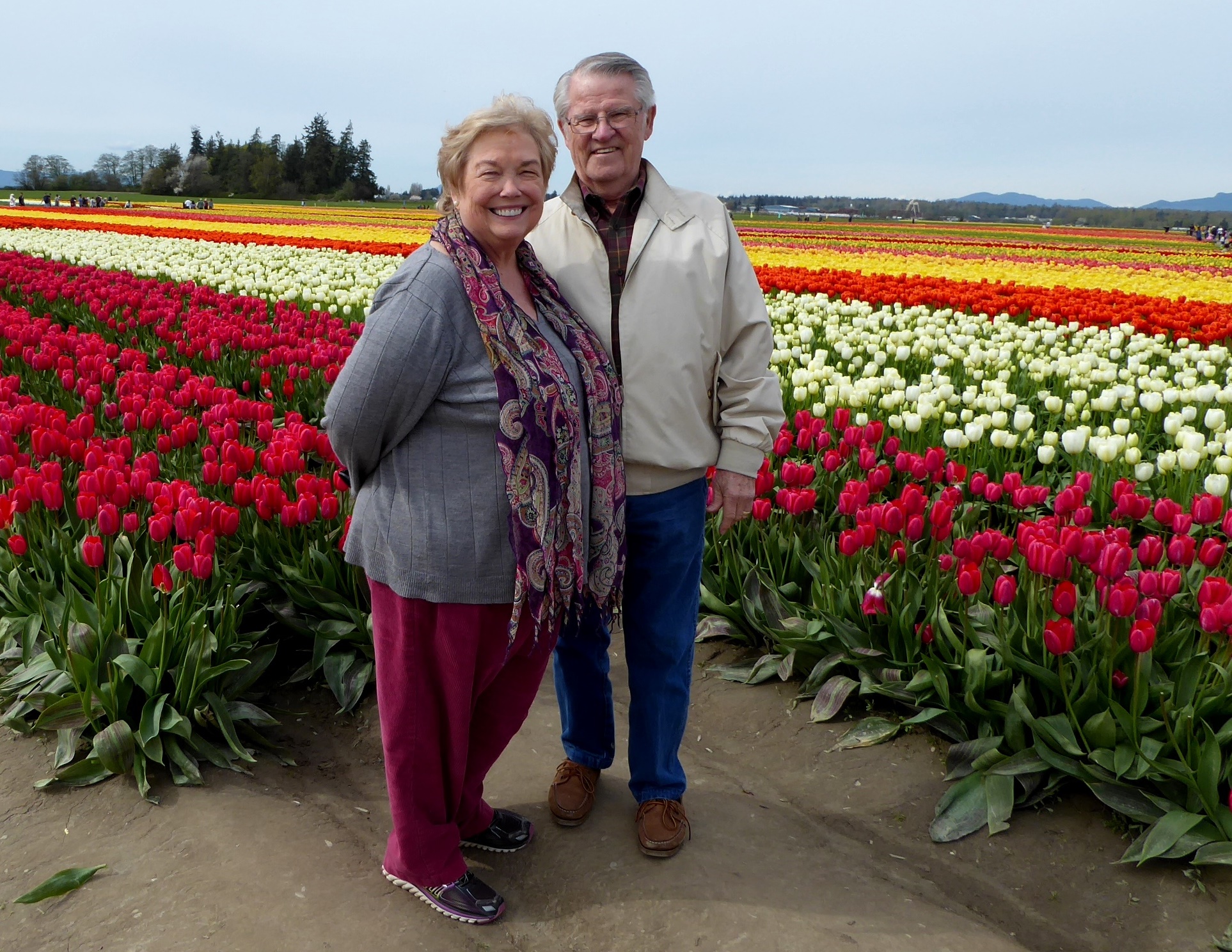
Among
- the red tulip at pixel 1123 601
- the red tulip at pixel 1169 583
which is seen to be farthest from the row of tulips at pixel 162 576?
the red tulip at pixel 1169 583

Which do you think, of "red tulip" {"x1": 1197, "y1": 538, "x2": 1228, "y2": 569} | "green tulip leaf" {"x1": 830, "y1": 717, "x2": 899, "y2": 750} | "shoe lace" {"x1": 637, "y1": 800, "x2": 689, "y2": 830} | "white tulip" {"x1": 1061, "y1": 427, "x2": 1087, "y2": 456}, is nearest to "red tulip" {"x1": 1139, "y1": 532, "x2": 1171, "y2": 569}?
"red tulip" {"x1": 1197, "y1": 538, "x2": 1228, "y2": 569}

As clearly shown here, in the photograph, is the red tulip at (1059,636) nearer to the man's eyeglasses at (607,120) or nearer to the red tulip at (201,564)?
the man's eyeglasses at (607,120)

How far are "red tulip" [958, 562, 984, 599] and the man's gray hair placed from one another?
1.76 m

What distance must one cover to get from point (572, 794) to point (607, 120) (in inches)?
77.7

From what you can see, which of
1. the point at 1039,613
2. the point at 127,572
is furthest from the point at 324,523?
the point at 1039,613

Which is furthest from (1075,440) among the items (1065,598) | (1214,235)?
(1214,235)

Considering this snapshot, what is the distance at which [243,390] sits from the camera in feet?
21.2

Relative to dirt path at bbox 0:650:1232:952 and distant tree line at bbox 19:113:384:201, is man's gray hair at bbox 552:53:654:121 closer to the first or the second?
dirt path at bbox 0:650:1232:952

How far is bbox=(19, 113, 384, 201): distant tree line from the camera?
262 ft

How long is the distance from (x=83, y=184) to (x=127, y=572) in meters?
105

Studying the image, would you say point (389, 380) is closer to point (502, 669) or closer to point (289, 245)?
point (502, 669)

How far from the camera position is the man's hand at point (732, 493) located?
2.70 meters

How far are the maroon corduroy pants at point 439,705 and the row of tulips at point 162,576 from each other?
3.07 feet

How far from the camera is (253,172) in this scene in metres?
80.5
